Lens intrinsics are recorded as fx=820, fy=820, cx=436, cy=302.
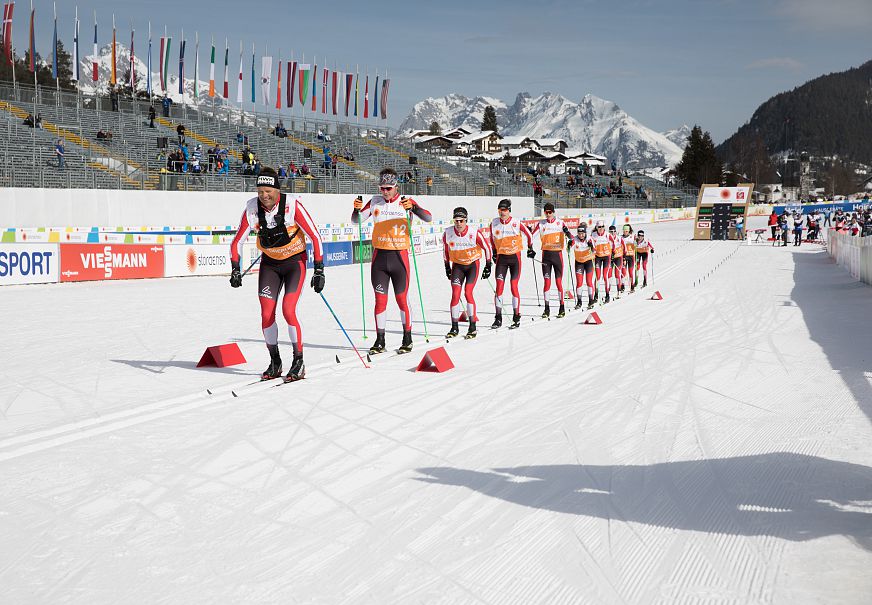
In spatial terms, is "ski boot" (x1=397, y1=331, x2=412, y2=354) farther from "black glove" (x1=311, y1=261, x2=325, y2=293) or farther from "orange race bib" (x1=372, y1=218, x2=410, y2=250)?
"black glove" (x1=311, y1=261, x2=325, y2=293)

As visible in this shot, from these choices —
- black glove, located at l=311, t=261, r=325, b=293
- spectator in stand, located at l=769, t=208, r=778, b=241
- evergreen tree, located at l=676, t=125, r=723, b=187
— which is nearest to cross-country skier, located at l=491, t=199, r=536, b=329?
black glove, located at l=311, t=261, r=325, b=293

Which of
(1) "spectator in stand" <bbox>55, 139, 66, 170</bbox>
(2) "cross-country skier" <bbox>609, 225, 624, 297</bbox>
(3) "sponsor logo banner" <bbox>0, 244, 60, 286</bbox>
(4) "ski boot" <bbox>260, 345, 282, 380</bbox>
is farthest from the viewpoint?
(1) "spectator in stand" <bbox>55, 139, 66, 170</bbox>

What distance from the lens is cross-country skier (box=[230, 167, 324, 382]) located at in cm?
813

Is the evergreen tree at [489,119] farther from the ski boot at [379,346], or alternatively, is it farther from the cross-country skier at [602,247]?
the ski boot at [379,346]

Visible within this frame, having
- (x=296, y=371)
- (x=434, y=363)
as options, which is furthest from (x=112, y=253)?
(x=434, y=363)

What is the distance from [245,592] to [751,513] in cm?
265

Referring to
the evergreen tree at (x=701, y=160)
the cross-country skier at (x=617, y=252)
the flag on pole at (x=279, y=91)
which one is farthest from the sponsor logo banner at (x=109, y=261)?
the evergreen tree at (x=701, y=160)

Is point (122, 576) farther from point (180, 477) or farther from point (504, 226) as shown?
point (504, 226)

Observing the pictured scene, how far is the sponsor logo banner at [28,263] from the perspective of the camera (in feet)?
61.1

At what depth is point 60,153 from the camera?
25.2m

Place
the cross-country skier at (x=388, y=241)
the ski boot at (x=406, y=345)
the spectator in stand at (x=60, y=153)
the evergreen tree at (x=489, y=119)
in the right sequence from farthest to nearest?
the evergreen tree at (x=489, y=119)
the spectator in stand at (x=60, y=153)
the ski boot at (x=406, y=345)
the cross-country skier at (x=388, y=241)

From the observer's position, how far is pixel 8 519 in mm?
4336

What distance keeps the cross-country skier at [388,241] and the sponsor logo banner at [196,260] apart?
13.4 meters

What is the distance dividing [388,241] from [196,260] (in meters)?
13.9
